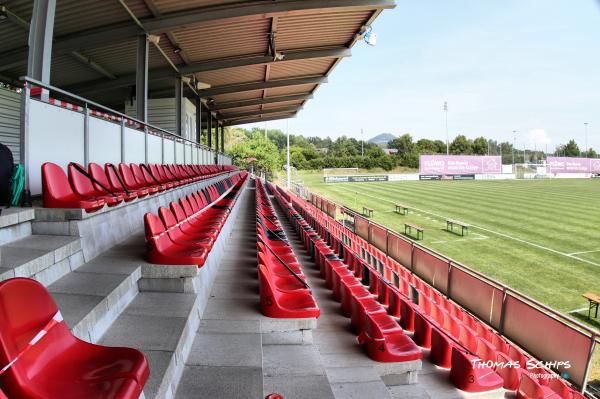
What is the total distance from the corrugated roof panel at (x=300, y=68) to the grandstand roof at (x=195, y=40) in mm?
42

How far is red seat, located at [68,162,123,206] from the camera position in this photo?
375cm

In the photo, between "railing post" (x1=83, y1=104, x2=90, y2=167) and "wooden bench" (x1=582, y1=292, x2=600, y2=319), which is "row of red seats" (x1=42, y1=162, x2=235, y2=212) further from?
"wooden bench" (x1=582, y1=292, x2=600, y2=319)

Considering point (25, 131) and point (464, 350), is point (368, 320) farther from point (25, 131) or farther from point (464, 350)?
point (25, 131)

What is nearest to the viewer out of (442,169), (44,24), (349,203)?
(44,24)

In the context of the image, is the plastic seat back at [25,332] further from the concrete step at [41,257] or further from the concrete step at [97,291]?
the concrete step at [41,257]

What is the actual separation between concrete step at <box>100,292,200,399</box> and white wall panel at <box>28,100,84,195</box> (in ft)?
6.54

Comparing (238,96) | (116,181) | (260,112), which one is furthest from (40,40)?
(260,112)

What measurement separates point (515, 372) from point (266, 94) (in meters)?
18.3

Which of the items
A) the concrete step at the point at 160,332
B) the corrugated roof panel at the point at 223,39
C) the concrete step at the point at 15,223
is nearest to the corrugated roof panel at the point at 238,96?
the corrugated roof panel at the point at 223,39

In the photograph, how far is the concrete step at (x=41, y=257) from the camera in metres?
2.26

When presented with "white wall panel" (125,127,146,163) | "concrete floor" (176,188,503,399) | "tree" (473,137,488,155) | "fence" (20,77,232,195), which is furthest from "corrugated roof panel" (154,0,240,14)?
"tree" (473,137,488,155)

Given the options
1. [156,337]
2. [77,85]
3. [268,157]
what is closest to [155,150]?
[156,337]

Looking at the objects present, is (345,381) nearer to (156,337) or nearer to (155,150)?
(156,337)

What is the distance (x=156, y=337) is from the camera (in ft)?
7.20
